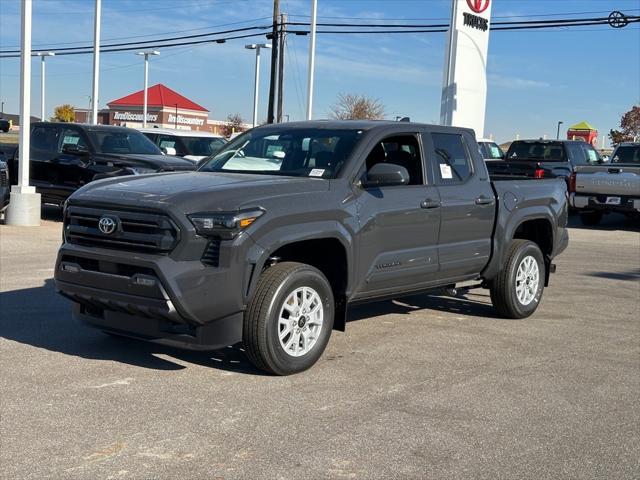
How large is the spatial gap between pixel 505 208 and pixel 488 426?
129 inches

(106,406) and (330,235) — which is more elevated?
(330,235)

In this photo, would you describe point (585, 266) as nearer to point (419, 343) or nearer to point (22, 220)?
point (419, 343)

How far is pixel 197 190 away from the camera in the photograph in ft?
18.0

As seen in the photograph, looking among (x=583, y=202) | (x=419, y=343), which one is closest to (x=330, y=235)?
(x=419, y=343)

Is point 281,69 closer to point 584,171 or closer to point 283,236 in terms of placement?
point 584,171

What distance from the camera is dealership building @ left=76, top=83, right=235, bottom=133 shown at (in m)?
92.0

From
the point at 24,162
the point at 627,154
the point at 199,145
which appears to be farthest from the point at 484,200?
the point at 627,154

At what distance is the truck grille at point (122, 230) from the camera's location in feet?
17.2

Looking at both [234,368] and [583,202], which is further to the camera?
[583,202]

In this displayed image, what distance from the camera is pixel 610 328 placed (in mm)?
7918

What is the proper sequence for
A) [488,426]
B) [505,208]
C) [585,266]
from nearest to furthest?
[488,426] < [505,208] < [585,266]

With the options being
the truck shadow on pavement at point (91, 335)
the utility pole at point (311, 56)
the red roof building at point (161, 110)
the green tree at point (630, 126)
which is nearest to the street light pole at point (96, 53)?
the utility pole at point (311, 56)

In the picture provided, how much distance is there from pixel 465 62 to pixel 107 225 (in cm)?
1290

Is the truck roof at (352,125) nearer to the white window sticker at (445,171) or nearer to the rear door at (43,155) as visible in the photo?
the white window sticker at (445,171)
